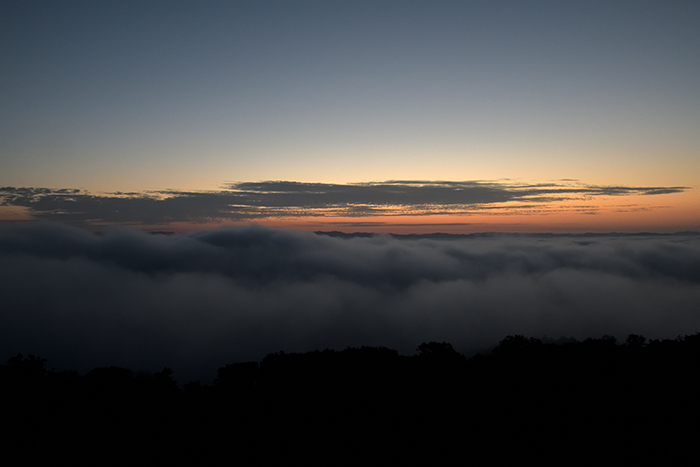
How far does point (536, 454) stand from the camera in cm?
1788

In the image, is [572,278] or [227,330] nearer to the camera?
[227,330]

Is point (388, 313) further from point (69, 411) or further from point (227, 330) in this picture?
point (69, 411)

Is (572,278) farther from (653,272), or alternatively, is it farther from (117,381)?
(117,381)

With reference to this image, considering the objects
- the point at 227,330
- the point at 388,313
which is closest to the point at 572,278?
the point at 388,313

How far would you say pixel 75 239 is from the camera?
199m

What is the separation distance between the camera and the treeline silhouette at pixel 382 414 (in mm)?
18766

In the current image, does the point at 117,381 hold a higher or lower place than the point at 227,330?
higher

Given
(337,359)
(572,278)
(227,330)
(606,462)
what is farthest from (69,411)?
(572,278)

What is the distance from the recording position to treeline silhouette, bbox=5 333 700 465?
18.8 metres

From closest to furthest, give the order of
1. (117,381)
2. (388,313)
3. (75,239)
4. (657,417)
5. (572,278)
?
(657,417) < (117,381) < (388,313) < (572,278) < (75,239)

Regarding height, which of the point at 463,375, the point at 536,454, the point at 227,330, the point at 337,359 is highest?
the point at 536,454

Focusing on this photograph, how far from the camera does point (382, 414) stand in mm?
23172

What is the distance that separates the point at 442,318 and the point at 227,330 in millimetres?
75046

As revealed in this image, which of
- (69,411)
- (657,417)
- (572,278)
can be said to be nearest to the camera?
(657,417)
